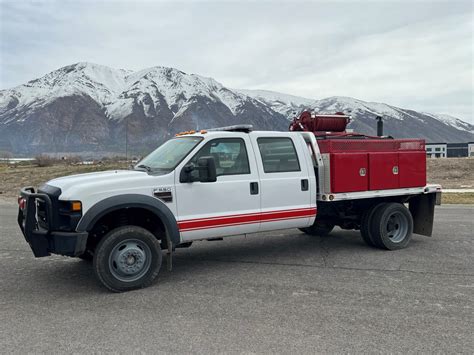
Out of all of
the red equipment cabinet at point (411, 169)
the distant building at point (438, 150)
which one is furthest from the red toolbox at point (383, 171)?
the distant building at point (438, 150)

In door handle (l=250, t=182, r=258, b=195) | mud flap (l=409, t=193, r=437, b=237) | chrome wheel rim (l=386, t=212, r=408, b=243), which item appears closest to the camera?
door handle (l=250, t=182, r=258, b=195)

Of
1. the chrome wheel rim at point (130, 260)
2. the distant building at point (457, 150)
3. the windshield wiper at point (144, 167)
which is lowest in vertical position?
the distant building at point (457, 150)

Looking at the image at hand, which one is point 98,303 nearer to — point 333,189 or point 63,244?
point 63,244

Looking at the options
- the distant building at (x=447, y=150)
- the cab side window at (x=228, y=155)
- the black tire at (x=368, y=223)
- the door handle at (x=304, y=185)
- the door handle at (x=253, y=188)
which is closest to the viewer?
the cab side window at (x=228, y=155)

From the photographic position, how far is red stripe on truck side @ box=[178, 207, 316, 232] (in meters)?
5.94

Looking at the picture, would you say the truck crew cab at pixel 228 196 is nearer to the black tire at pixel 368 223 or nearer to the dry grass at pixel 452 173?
the black tire at pixel 368 223

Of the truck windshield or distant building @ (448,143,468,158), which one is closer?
Answer: the truck windshield

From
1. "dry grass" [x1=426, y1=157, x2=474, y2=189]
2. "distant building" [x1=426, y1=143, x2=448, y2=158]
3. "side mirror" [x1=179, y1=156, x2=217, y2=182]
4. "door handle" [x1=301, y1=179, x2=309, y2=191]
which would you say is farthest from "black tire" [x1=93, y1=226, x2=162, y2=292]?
"distant building" [x1=426, y1=143, x2=448, y2=158]

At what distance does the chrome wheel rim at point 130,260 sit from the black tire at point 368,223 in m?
3.74

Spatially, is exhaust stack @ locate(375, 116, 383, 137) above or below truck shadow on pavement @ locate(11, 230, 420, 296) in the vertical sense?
above

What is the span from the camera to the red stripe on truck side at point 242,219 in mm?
5941

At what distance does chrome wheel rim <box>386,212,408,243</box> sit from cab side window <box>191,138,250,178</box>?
115 inches

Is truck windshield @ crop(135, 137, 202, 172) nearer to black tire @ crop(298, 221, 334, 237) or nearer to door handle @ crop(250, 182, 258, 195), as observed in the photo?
door handle @ crop(250, 182, 258, 195)

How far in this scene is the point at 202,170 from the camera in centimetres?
583
